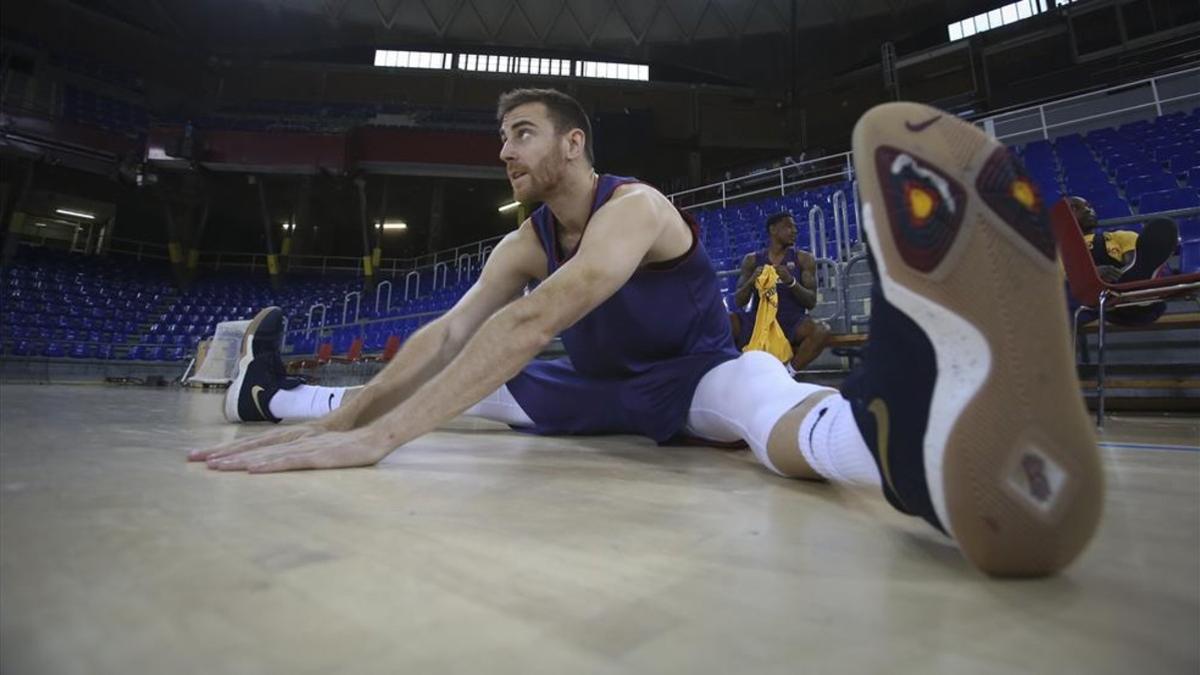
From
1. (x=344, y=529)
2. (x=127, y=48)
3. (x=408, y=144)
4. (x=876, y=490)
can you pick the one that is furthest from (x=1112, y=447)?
(x=127, y=48)

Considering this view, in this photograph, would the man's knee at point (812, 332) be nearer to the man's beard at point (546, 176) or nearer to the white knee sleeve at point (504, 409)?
the white knee sleeve at point (504, 409)

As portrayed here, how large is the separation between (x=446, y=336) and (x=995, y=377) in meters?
0.82

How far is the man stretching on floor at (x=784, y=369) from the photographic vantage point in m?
0.26

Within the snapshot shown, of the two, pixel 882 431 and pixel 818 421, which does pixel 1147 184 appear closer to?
pixel 818 421

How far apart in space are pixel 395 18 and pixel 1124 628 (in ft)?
34.3

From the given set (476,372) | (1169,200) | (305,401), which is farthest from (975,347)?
(1169,200)

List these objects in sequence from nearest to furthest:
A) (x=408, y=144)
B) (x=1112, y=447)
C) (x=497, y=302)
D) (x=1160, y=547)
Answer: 1. (x=1160, y=547)
2. (x=1112, y=447)
3. (x=497, y=302)
4. (x=408, y=144)

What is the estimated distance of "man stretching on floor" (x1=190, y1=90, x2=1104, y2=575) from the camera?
0.26m

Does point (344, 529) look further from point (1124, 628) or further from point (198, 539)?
point (1124, 628)

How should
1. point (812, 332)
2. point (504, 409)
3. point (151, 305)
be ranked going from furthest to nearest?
point (151, 305)
point (812, 332)
point (504, 409)

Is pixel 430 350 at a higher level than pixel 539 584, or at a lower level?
higher

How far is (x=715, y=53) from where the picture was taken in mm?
8766

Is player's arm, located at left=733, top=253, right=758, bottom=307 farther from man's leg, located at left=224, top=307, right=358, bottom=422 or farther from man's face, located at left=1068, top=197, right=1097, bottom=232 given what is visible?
man's leg, located at left=224, top=307, right=358, bottom=422

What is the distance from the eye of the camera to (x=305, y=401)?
1.10 m
